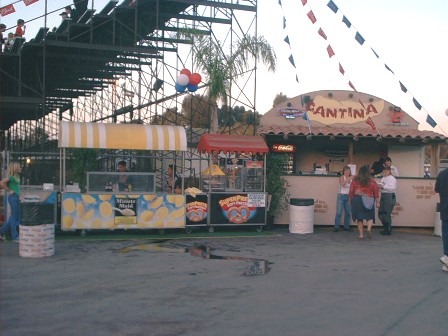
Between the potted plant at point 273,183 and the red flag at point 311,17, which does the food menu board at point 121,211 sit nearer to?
the potted plant at point 273,183

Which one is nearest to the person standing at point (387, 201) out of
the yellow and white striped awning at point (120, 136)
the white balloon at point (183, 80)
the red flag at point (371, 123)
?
the red flag at point (371, 123)

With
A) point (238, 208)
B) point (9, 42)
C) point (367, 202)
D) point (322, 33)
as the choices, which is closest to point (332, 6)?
point (322, 33)

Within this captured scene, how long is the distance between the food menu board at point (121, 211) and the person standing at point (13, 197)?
116 centimetres

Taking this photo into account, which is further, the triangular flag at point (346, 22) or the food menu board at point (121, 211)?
the triangular flag at point (346, 22)

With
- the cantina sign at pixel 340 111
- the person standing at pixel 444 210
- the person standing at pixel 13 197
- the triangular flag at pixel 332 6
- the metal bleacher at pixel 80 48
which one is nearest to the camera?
the person standing at pixel 444 210

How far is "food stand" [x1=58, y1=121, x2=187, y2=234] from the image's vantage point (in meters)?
12.6

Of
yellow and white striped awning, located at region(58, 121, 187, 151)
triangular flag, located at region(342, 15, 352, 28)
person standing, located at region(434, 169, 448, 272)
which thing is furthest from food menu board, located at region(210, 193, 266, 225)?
person standing, located at region(434, 169, 448, 272)

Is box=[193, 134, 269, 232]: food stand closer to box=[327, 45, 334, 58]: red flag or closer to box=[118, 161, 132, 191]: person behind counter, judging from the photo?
box=[118, 161, 132, 191]: person behind counter

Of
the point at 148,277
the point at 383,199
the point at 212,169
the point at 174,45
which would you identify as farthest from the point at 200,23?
the point at 148,277

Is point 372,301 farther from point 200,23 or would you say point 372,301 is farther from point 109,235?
point 200,23

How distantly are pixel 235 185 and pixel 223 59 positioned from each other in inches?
221

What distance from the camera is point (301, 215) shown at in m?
14.0

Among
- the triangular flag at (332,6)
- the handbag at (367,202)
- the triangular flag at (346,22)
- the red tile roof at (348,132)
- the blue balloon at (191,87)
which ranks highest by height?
the triangular flag at (332,6)

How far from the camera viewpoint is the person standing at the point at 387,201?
14266 mm
